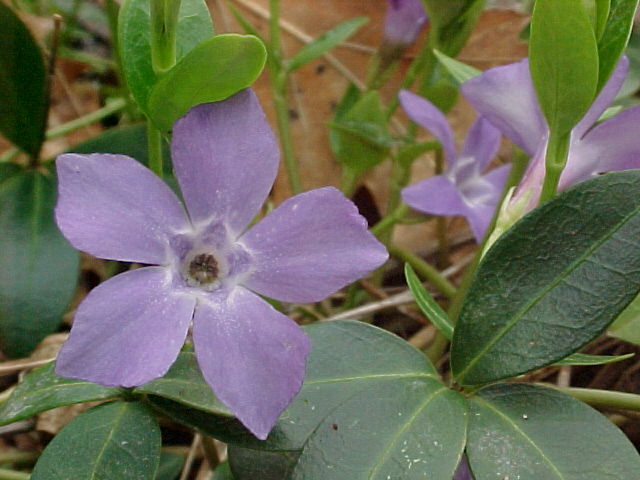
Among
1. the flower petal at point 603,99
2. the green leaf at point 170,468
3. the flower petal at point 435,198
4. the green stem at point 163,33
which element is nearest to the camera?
the green stem at point 163,33

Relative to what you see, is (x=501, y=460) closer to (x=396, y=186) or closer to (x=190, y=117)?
(x=190, y=117)

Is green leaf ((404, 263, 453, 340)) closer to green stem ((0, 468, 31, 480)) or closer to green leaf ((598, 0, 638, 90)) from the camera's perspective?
green leaf ((598, 0, 638, 90))

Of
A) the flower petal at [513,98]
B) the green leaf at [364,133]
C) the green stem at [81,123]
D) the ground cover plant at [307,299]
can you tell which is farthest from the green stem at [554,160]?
the green stem at [81,123]

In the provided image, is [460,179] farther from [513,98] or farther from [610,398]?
[610,398]

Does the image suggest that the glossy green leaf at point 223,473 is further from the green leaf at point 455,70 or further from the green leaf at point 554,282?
the green leaf at point 455,70

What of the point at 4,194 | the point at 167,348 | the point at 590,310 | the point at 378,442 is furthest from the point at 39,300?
the point at 590,310

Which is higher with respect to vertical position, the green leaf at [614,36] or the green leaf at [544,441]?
the green leaf at [614,36]
